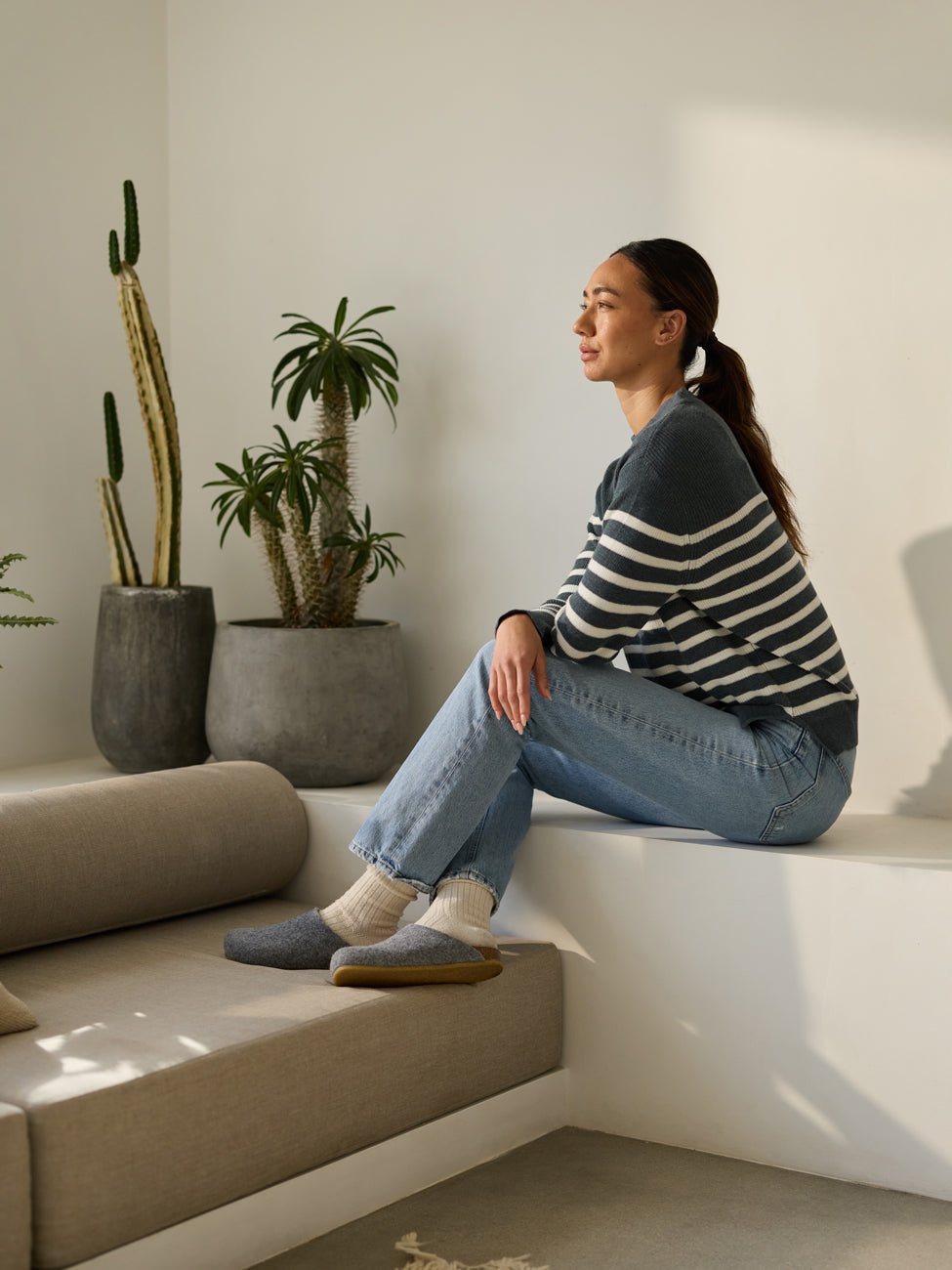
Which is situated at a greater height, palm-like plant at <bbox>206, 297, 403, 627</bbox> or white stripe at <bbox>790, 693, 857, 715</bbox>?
palm-like plant at <bbox>206, 297, 403, 627</bbox>

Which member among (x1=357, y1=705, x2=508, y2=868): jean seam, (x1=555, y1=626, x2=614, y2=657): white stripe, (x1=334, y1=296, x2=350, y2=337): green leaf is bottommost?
(x1=357, y1=705, x2=508, y2=868): jean seam

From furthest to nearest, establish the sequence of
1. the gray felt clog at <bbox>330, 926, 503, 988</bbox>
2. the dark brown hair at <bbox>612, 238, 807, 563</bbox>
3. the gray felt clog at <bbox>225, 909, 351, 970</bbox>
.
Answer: the dark brown hair at <bbox>612, 238, 807, 563</bbox>
the gray felt clog at <bbox>225, 909, 351, 970</bbox>
the gray felt clog at <bbox>330, 926, 503, 988</bbox>

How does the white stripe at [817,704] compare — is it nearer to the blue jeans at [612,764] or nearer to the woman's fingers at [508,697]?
the blue jeans at [612,764]

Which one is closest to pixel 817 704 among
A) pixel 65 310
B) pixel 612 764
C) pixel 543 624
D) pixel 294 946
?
pixel 612 764

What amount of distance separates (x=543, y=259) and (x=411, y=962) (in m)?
1.45

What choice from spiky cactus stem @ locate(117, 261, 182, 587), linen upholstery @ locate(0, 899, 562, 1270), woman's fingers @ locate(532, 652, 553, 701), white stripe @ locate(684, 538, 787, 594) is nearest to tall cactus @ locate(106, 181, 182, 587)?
spiky cactus stem @ locate(117, 261, 182, 587)

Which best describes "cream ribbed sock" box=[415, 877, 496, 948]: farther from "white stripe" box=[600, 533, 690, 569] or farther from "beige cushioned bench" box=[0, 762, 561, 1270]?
"white stripe" box=[600, 533, 690, 569]

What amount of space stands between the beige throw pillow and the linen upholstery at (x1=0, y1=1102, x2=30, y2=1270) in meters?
0.28

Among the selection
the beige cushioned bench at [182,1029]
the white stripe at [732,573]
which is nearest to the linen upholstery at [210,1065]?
the beige cushioned bench at [182,1029]

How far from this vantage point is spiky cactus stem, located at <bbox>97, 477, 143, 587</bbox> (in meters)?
3.01

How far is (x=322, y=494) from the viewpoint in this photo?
9.32 ft

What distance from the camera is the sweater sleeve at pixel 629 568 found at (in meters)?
2.04

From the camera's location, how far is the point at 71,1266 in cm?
157

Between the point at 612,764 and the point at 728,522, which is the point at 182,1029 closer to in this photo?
the point at 612,764
